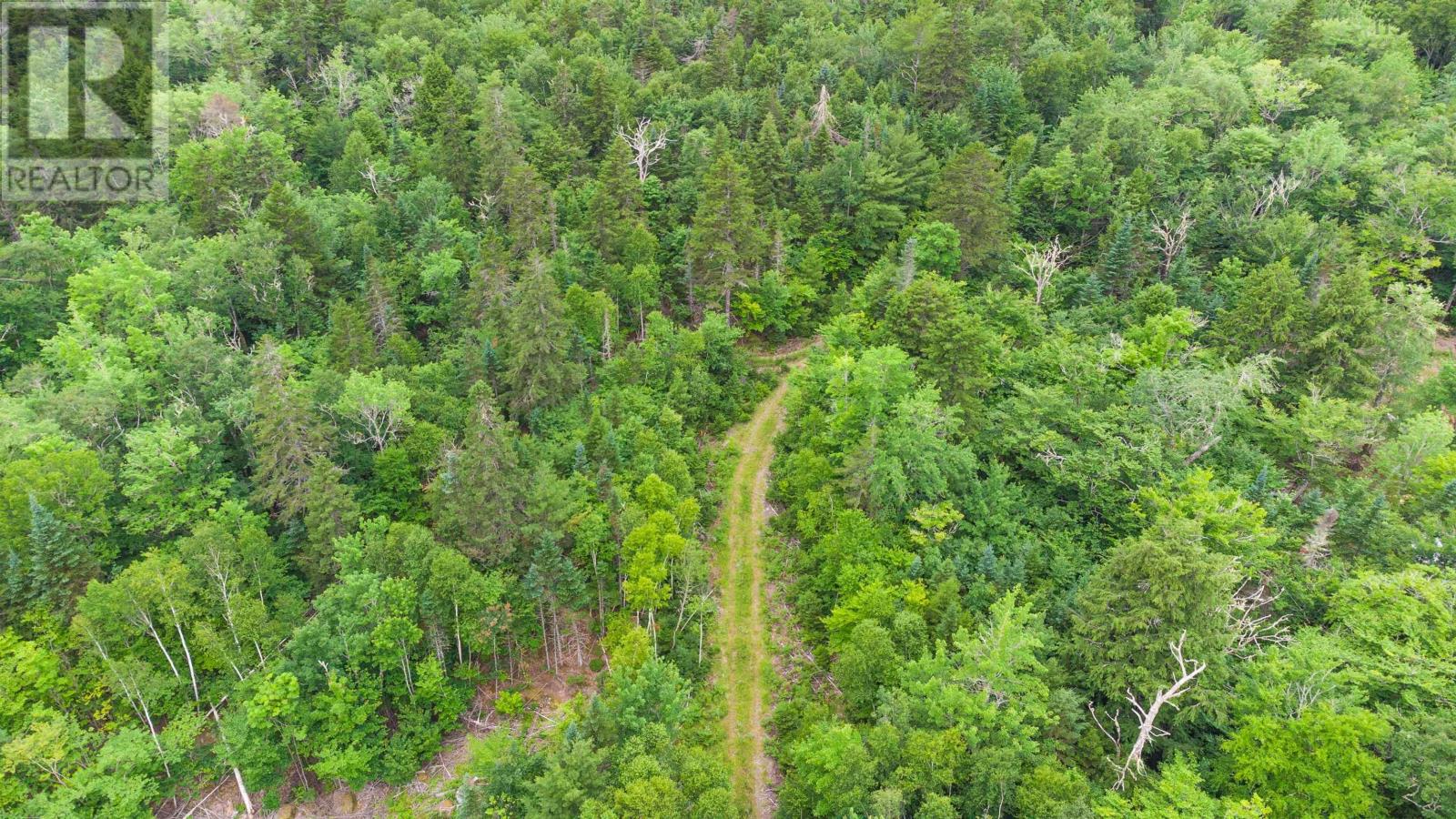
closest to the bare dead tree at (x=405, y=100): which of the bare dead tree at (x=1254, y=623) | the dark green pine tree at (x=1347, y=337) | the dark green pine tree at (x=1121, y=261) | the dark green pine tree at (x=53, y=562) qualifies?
the dark green pine tree at (x=53, y=562)

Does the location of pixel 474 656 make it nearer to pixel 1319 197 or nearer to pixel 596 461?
pixel 596 461

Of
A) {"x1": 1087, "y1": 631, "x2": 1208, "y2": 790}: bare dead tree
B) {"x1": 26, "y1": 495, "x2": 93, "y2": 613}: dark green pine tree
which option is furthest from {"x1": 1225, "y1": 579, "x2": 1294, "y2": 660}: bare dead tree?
{"x1": 26, "y1": 495, "x2": 93, "y2": 613}: dark green pine tree

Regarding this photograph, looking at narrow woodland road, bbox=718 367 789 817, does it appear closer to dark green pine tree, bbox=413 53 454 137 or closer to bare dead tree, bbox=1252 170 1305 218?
bare dead tree, bbox=1252 170 1305 218

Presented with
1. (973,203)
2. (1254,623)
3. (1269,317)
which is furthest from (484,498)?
(1269,317)

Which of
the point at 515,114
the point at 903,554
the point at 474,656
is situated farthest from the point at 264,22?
the point at 903,554

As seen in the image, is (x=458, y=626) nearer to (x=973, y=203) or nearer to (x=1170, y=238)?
(x=973, y=203)

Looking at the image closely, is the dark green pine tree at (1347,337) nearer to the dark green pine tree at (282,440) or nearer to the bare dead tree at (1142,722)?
the bare dead tree at (1142,722)
